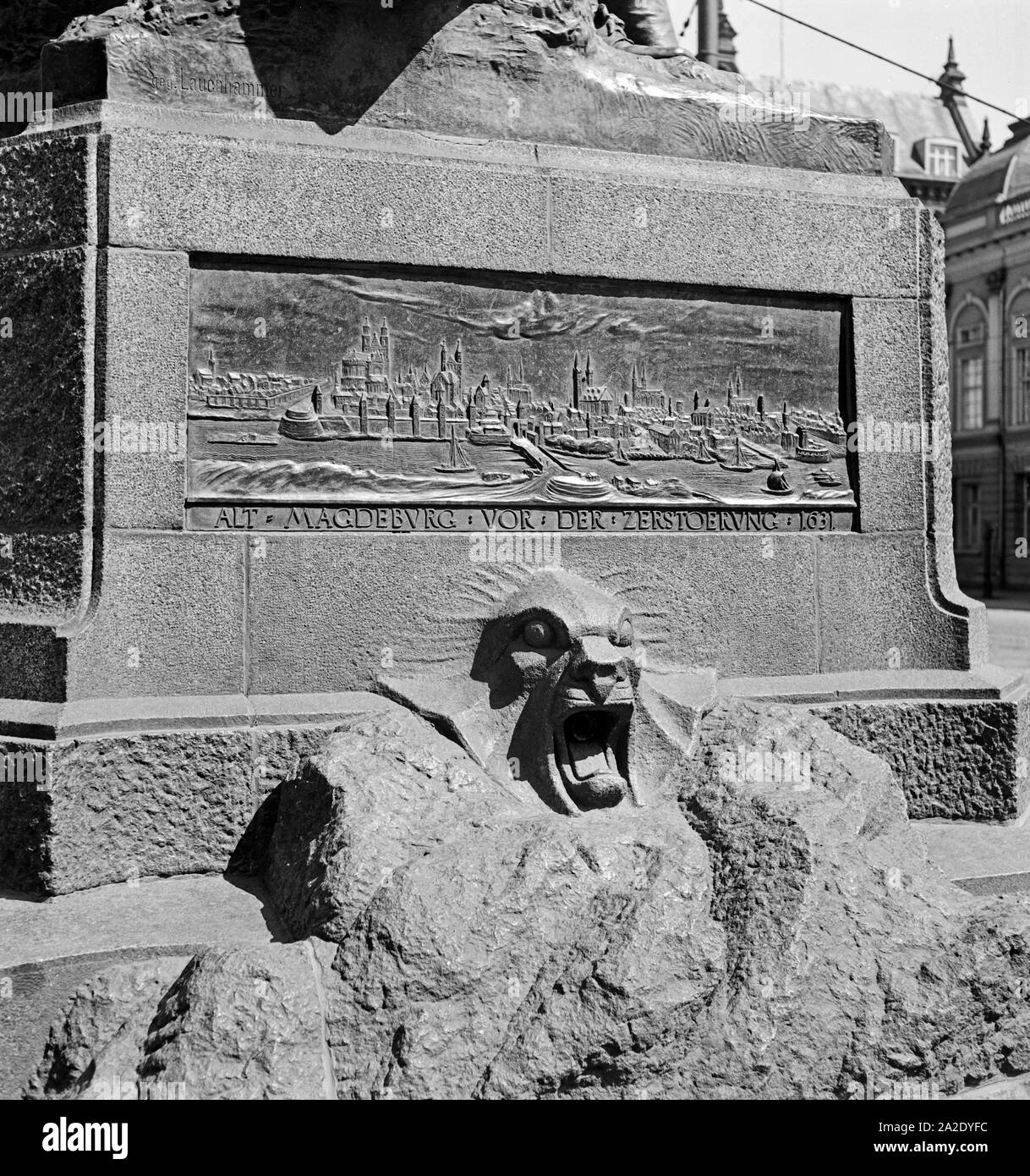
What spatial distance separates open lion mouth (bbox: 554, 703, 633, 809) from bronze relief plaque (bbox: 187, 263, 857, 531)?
1.12 meters

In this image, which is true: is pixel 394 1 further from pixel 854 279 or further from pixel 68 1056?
pixel 68 1056

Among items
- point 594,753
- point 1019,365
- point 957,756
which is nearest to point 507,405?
point 594,753

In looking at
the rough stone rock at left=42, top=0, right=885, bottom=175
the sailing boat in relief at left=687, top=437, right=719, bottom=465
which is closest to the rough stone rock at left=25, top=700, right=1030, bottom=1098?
the sailing boat in relief at left=687, top=437, right=719, bottom=465

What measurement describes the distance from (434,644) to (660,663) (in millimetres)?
1118

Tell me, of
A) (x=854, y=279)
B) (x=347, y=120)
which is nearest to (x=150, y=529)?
(x=347, y=120)

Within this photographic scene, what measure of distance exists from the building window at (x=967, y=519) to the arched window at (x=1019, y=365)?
2732 mm

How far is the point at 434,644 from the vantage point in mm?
6238

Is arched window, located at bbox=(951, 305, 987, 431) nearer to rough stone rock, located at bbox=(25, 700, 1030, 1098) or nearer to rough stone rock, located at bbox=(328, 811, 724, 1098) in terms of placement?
rough stone rock, located at bbox=(25, 700, 1030, 1098)

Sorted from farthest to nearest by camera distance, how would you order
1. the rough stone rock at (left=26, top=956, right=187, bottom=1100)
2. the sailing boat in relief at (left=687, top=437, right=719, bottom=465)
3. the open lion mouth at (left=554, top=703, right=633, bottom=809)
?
the sailing boat in relief at (left=687, top=437, right=719, bottom=465) → the open lion mouth at (left=554, top=703, right=633, bottom=809) → the rough stone rock at (left=26, top=956, right=187, bottom=1100)

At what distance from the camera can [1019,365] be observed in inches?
1524

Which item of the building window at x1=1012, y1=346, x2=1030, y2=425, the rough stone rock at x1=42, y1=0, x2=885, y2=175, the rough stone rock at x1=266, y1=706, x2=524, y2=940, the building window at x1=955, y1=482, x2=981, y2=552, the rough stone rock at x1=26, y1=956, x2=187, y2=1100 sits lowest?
the rough stone rock at x1=26, y1=956, x2=187, y2=1100

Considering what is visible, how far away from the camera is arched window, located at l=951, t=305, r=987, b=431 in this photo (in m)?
40.0

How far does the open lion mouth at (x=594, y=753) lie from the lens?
18.9ft

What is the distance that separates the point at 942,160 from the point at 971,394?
1374 cm
